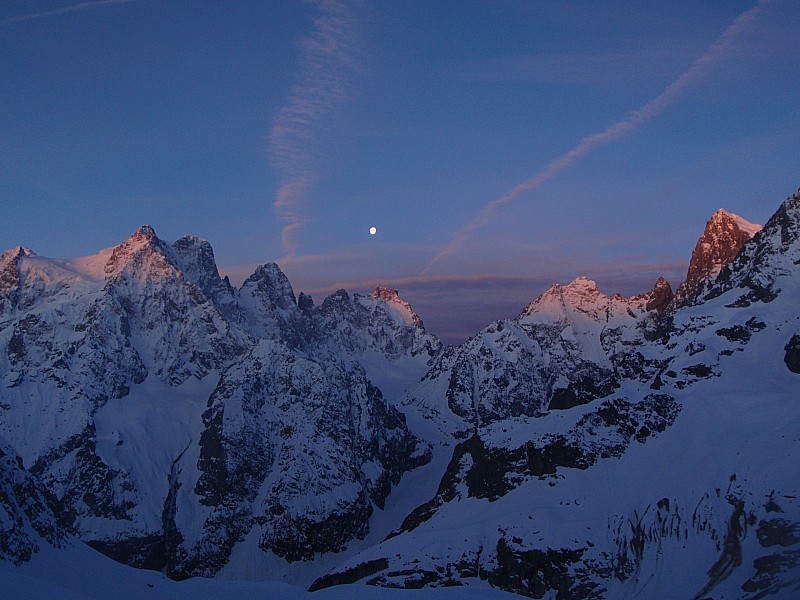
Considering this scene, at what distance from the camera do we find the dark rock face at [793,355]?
159 meters

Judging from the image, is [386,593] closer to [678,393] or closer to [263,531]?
[678,393]

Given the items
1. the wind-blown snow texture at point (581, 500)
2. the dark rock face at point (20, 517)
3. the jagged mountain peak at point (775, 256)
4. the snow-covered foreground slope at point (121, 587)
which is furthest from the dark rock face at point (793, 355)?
the dark rock face at point (20, 517)

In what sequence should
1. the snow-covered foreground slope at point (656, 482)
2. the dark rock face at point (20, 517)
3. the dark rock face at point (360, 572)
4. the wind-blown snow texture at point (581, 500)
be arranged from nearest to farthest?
the dark rock face at point (20, 517), the wind-blown snow texture at point (581, 500), the snow-covered foreground slope at point (656, 482), the dark rock face at point (360, 572)

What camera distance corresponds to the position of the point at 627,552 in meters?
122

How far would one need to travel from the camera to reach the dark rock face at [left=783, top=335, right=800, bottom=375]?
522 ft

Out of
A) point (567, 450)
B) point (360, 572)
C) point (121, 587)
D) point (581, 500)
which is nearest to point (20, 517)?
point (121, 587)

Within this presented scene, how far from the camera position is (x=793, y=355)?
527 ft

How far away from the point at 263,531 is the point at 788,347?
129m

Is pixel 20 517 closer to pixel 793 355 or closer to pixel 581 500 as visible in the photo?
pixel 581 500

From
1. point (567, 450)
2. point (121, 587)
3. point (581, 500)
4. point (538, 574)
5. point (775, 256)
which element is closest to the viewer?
point (121, 587)

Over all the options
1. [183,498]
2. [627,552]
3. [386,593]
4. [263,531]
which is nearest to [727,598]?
[627,552]

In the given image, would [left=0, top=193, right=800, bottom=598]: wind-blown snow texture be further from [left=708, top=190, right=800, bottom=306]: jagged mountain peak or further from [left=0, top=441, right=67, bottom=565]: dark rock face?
[left=708, top=190, right=800, bottom=306]: jagged mountain peak

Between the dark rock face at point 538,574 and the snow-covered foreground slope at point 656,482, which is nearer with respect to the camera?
the snow-covered foreground slope at point 656,482

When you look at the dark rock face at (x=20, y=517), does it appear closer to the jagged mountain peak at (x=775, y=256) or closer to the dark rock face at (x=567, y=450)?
the dark rock face at (x=567, y=450)
